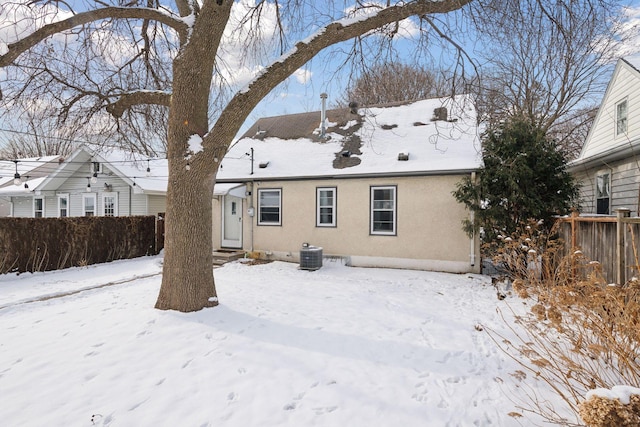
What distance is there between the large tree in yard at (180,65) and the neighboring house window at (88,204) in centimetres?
1059

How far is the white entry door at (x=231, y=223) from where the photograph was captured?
1246 centimetres

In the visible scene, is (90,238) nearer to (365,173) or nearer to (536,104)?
(365,173)

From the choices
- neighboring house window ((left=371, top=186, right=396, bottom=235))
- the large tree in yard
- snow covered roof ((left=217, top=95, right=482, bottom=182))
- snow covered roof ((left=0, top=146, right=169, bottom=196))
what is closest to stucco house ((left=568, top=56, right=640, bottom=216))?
snow covered roof ((left=217, top=95, right=482, bottom=182))

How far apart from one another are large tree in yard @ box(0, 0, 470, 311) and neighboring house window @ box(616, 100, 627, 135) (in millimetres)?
7722

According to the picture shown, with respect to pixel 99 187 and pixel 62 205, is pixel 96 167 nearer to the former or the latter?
pixel 99 187

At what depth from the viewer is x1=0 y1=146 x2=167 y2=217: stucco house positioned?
51.5 feet

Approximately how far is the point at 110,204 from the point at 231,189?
30.1 feet

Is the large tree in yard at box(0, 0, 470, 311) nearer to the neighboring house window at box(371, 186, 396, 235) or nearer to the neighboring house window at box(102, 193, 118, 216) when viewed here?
the neighboring house window at box(371, 186, 396, 235)

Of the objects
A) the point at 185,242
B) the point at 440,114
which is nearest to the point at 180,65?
the point at 185,242

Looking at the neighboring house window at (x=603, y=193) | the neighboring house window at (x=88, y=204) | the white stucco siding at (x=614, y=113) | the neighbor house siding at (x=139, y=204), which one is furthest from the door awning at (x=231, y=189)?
the neighboring house window at (x=603, y=193)

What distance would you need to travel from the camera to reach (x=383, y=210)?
10.3 metres

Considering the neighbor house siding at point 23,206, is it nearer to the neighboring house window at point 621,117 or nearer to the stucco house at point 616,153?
the stucco house at point 616,153

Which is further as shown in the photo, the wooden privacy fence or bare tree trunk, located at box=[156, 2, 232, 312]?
bare tree trunk, located at box=[156, 2, 232, 312]

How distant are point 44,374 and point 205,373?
1.68m
